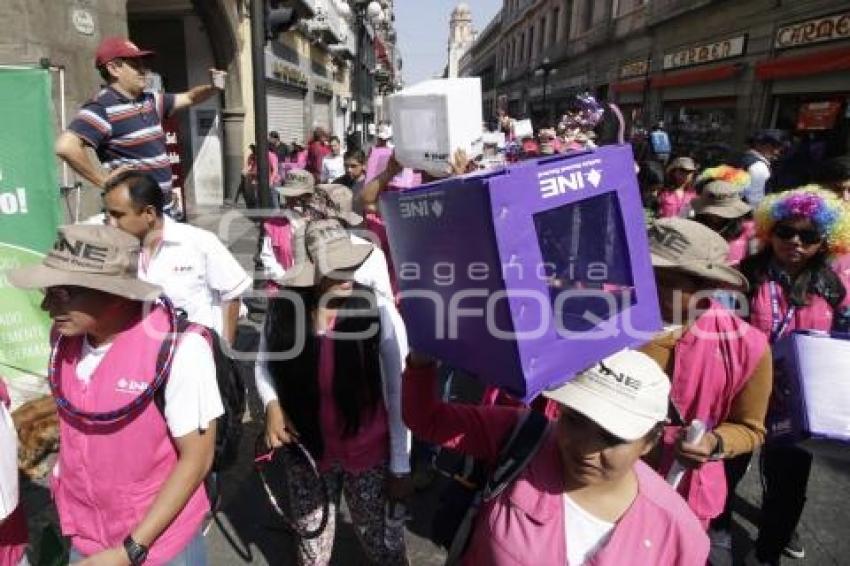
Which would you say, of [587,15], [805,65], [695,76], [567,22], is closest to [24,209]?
[805,65]

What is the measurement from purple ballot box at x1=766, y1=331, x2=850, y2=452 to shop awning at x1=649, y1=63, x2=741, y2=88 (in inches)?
569

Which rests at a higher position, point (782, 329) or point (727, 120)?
point (727, 120)

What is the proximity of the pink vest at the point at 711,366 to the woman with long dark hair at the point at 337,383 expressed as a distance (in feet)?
3.44

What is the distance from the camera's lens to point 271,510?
3.28 meters

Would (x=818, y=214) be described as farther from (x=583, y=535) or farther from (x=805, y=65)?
(x=805, y=65)

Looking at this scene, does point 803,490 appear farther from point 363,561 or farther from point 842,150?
point 842,150

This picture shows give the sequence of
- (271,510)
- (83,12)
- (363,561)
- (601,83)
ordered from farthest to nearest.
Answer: (601,83), (83,12), (271,510), (363,561)

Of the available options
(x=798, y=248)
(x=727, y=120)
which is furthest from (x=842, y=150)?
(x=798, y=248)

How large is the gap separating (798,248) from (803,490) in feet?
3.91

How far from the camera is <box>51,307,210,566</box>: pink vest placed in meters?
1.65

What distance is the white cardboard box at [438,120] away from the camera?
2691 millimetres

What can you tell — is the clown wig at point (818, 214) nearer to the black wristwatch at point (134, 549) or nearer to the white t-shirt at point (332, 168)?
the black wristwatch at point (134, 549)

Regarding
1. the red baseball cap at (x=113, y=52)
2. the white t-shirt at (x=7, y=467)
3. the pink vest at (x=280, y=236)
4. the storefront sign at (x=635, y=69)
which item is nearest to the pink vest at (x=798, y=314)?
the white t-shirt at (x=7, y=467)

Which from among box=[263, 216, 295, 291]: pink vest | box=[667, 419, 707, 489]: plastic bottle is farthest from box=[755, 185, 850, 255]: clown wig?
box=[263, 216, 295, 291]: pink vest
